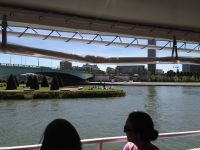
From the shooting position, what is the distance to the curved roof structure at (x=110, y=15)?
3.68 meters

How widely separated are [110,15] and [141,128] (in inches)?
55.1

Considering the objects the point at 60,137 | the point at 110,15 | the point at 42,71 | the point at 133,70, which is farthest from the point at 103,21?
the point at 133,70

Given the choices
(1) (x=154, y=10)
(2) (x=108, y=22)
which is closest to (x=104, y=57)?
(2) (x=108, y=22)

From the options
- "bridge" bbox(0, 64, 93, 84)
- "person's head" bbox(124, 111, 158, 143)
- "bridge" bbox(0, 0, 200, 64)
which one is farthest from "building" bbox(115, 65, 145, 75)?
"person's head" bbox(124, 111, 158, 143)

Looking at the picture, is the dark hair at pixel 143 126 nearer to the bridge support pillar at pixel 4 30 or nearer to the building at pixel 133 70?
the bridge support pillar at pixel 4 30

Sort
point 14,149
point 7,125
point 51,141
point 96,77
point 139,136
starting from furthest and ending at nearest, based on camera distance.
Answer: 1. point 96,77
2. point 7,125
3. point 14,149
4. point 139,136
5. point 51,141

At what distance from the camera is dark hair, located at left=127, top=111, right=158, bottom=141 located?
3104 millimetres

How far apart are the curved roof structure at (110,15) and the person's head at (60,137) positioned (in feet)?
5.08

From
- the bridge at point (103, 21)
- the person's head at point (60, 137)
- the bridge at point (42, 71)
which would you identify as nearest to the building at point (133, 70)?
the bridge at point (42, 71)

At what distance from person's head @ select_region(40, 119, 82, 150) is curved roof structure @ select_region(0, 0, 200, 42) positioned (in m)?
1.55

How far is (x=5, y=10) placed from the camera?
3643 millimetres

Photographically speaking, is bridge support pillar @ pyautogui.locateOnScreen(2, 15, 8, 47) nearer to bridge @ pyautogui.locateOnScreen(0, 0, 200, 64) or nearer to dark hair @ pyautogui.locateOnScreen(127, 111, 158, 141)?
bridge @ pyautogui.locateOnScreen(0, 0, 200, 64)

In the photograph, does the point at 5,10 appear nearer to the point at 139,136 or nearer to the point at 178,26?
the point at 139,136

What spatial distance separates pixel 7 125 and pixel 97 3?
68.5ft
